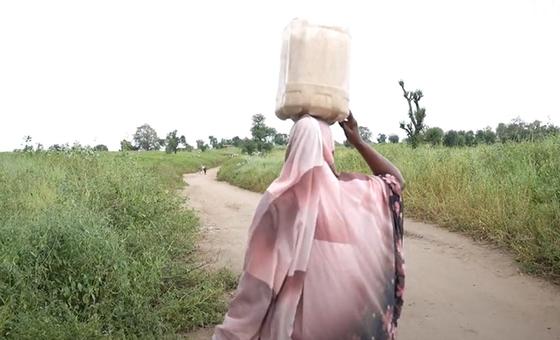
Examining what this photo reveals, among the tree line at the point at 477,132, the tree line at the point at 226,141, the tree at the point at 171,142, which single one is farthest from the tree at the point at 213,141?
the tree line at the point at 477,132

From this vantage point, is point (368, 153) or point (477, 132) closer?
point (368, 153)

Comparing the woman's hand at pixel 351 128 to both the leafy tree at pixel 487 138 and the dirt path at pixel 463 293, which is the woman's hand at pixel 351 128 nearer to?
the dirt path at pixel 463 293

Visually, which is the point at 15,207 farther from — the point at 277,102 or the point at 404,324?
the point at 277,102

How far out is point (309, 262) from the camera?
163cm

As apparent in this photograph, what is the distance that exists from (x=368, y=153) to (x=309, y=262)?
0.60 meters

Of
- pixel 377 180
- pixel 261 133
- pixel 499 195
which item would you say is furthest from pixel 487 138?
pixel 261 133

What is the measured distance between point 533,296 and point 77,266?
4085 mm

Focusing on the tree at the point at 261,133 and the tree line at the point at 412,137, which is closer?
the tree line at the point at 412,137

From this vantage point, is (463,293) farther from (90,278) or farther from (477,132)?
(477,132)

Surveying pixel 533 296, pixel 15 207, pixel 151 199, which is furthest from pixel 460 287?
pixel 15 207

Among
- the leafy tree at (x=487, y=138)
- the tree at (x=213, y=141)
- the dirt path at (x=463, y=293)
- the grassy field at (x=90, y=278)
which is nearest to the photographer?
the grassy field at (x=90, y=278)

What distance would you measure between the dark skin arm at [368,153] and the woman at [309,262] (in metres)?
0.27

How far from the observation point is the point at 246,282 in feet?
5.41

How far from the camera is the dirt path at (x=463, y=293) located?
12.4 feet
